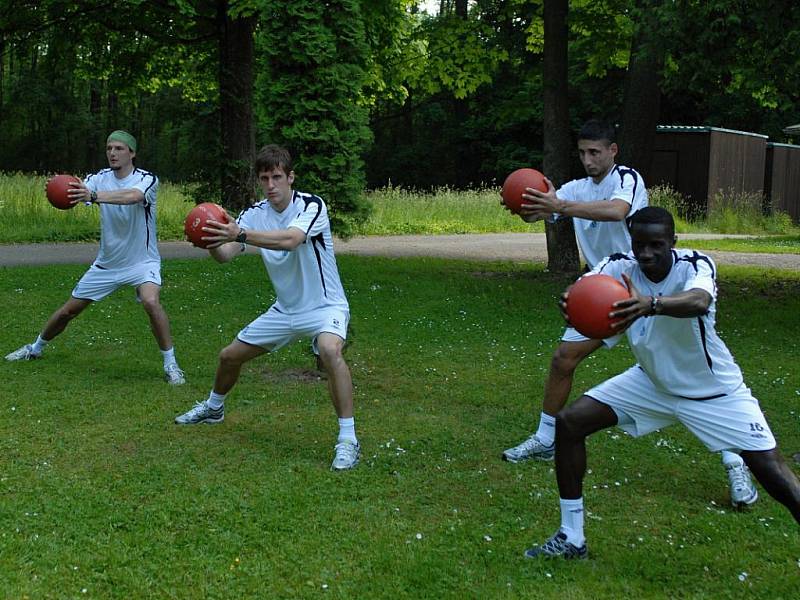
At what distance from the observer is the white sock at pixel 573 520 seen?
4730 millimetres

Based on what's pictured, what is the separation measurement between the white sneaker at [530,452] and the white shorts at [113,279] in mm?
4065

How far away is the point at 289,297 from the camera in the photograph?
6621mm

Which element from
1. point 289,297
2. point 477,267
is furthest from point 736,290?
point 289,297

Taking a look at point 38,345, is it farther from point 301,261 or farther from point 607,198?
point 607,198

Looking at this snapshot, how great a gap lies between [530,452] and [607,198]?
1.86 meters

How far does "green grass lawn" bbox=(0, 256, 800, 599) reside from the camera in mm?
4555

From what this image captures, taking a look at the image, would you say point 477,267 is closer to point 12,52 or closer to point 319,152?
point 319,152

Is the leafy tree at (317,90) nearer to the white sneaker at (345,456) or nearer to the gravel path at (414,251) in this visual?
the white sneaker at (345,456)

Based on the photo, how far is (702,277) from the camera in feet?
14.6

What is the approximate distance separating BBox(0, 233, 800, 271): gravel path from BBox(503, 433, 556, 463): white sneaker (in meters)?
11.9

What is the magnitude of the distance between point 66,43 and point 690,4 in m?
15.1

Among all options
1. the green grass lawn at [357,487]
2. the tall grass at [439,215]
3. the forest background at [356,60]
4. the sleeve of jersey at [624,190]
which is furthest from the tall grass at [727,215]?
the sleeve of jersey at [624,190]

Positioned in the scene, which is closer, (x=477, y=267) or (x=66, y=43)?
(x=477, y=267)

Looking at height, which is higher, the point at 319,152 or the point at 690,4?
the point at 690,4
